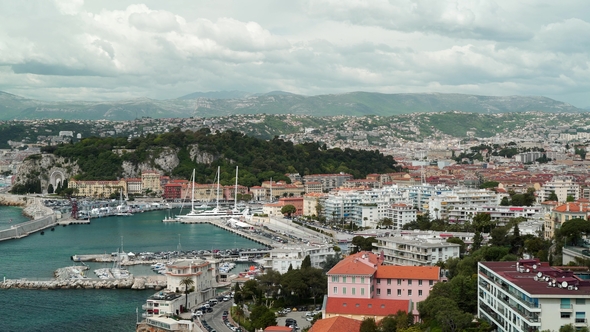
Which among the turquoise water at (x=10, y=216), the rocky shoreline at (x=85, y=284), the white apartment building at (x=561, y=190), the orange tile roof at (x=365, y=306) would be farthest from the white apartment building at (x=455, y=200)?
the turquoise water at (x=10, y=216)

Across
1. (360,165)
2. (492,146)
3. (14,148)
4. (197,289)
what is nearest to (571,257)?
(197,289)

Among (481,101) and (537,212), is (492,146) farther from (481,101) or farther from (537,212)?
(481,101)

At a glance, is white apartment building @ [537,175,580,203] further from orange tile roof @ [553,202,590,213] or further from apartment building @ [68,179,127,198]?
apartment building @ [68,179,127,198]

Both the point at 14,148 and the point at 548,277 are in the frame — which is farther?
the point at 14,148

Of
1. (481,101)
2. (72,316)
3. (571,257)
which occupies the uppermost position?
(481,101)

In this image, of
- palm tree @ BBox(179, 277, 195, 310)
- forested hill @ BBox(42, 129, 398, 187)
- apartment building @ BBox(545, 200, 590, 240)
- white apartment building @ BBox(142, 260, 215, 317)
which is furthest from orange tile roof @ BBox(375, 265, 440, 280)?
forested hill @ BBox(42, 129, 398, 187)

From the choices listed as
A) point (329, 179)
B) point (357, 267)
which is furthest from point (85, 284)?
point (329, 179)

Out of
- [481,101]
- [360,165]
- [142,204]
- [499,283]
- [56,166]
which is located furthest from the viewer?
[481,101]

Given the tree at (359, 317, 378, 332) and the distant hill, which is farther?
the distant hill
